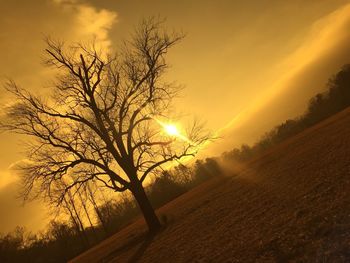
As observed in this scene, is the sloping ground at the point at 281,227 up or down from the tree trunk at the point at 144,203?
down

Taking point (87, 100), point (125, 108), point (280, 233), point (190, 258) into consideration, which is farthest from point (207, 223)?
point (87, 100)

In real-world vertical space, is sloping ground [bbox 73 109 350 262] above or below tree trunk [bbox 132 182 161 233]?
below

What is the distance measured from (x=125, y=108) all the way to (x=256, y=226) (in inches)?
503

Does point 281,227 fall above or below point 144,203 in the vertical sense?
below

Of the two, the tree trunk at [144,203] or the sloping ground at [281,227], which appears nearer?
the sloping ground at [281,227]

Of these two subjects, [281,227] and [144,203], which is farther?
[144,203]

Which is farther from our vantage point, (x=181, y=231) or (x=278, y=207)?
(x=181, y=231)

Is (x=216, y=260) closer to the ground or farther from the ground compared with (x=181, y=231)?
closer to the ground

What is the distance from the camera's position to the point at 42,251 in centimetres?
8144

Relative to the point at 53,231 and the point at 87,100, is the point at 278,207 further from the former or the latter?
the point at 53,231

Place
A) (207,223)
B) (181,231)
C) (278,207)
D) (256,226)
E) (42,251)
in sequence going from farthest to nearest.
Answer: (42,251), (181,231), (207,223), (278,207), (256,226)

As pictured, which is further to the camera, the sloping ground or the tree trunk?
the tree trunk

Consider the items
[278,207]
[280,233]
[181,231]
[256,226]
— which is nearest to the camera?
[280,233]

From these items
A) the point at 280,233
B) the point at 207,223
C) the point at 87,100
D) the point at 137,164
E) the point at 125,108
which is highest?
the point at 87,100
